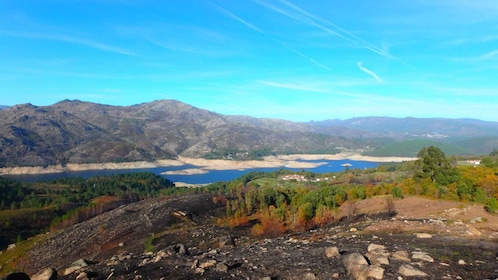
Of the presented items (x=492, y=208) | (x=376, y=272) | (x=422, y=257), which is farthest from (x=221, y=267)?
(x=492, y=208)

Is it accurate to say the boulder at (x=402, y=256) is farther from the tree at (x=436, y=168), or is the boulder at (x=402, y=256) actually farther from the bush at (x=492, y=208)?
the tree at (x=436, y=168)

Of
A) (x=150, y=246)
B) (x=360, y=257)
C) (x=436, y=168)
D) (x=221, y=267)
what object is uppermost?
(x=360, y=257)

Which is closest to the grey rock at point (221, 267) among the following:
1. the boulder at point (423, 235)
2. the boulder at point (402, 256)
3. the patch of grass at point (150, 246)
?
the boulder at point (402, 256)

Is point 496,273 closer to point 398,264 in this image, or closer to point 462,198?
point 398,264

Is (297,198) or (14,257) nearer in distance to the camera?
(14,257)

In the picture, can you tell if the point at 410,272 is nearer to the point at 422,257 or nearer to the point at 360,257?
the point at 360,257

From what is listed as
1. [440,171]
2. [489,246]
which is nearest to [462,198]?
[440,171]

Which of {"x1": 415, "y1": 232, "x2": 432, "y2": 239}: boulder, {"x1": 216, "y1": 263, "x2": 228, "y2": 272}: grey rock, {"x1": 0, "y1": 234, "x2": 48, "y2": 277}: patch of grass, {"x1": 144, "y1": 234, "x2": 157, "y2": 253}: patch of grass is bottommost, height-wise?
{"x1": 0, "y1": 234, "x2": 48, "y2": 277}: patch of grass

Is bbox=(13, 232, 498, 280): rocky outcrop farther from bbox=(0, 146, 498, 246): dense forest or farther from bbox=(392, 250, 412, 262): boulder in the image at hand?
bbox=(0, 146, 498, 246): dense forest

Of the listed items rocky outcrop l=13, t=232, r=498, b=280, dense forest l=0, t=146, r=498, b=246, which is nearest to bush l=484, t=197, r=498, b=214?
dense forest l=0, t=146, r=498, b=246
